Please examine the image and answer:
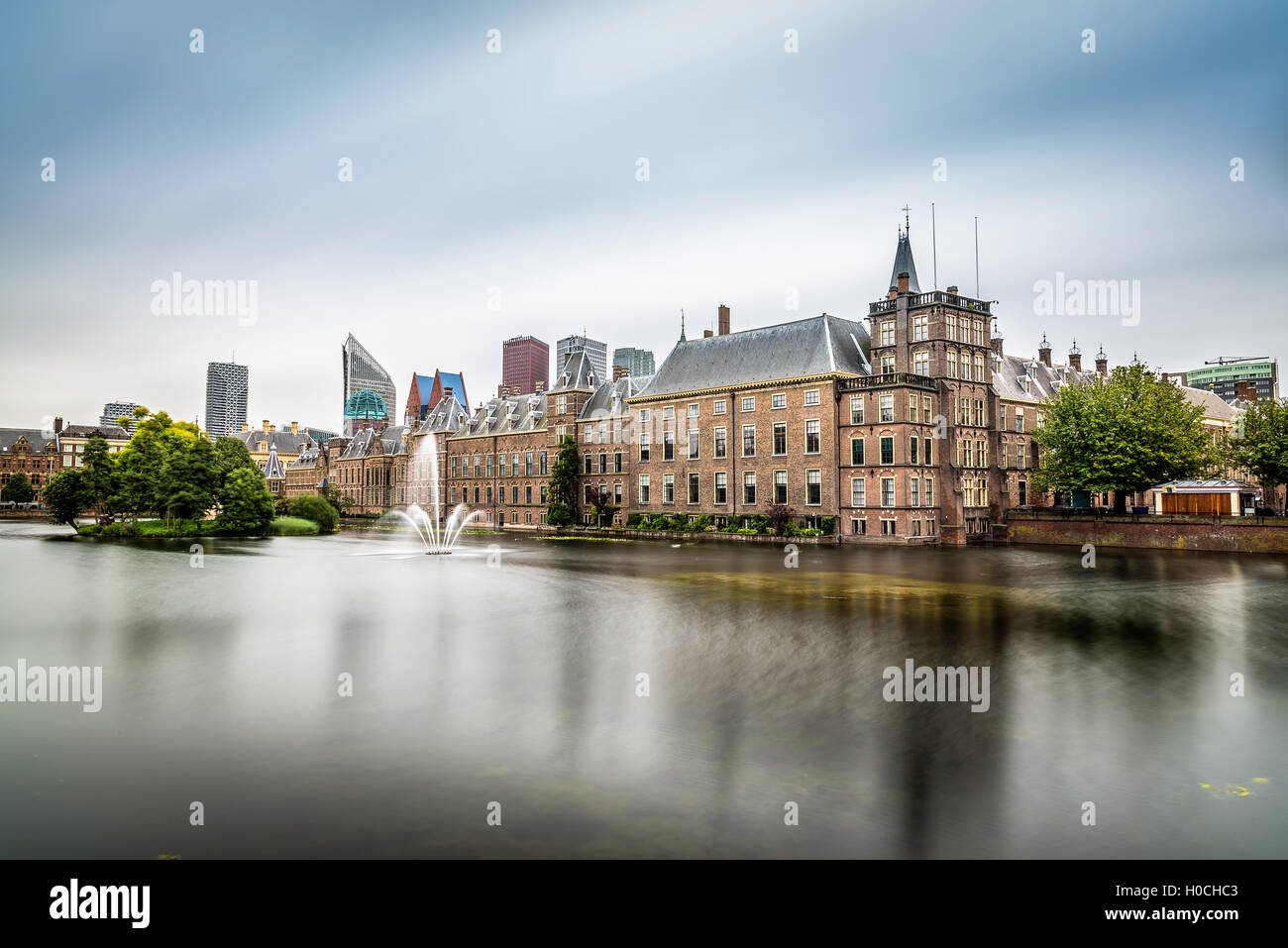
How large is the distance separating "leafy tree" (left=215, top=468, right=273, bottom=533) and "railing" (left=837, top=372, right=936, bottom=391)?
45468mm

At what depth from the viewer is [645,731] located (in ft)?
34.4

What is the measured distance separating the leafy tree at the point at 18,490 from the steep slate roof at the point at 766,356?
108 metres

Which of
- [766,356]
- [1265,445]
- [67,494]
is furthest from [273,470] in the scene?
[1265,445]

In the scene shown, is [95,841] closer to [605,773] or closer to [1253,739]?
[605,773]

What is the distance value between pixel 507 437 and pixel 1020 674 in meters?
74.2

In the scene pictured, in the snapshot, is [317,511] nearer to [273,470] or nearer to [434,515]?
[434,515]

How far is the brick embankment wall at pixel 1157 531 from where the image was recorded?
42.4m

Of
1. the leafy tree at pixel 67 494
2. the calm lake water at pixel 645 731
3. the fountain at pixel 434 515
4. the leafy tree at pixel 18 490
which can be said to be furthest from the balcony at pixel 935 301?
the leafy tree at pixel 18 490

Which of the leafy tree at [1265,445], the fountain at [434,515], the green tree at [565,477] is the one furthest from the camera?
the fountain at [434,515]

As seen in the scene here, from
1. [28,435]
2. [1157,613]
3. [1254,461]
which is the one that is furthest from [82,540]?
[28,435]

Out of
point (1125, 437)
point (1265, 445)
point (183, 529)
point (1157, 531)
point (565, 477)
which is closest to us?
point (1157, 531)

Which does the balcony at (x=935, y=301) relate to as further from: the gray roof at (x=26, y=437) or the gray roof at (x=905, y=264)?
the gray roof at (x=26, y=437)

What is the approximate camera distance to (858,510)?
175ft

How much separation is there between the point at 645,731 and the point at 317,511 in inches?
2493
